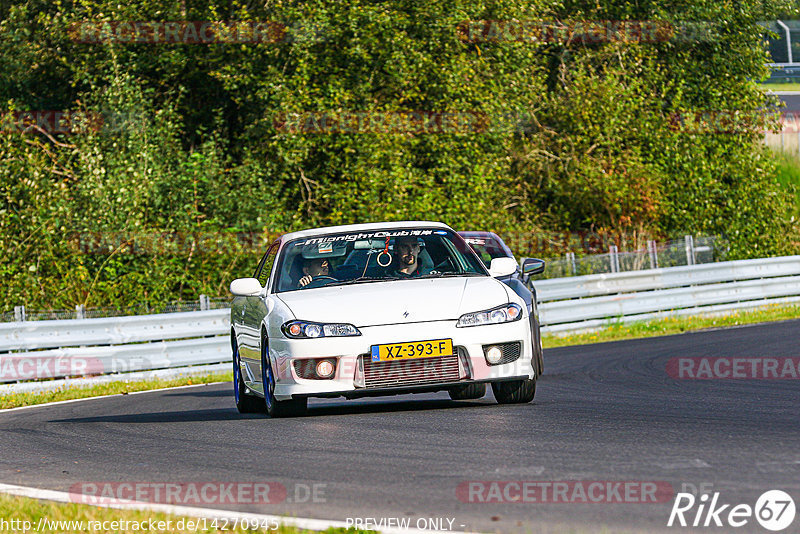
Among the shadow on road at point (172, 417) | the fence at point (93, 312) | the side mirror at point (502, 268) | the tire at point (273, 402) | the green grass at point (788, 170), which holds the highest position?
the side mirror at point (502, 268)

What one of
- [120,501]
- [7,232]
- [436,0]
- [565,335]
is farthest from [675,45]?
[120,501]

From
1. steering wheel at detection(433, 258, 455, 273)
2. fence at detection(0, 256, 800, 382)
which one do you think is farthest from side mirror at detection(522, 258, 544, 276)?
fence at detection(0, 256, 800, 382)

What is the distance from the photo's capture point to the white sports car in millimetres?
9125

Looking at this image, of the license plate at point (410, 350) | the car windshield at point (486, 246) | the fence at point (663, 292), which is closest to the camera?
the license plate at point (410, 350)

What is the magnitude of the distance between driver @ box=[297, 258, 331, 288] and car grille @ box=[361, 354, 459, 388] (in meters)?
1.36

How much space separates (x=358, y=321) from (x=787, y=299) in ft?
62.2

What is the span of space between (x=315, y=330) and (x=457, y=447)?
210cm

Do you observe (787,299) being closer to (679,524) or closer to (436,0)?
(436,0)

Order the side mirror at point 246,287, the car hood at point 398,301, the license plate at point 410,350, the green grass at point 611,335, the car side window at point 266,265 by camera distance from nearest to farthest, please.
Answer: the license plate at point 410,350 < the car hood at point 398,301 < the side mirror at point 246,287 < the car side window at point 266,265 < the green grass at point 611,335

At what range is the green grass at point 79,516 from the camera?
5441 millimetres

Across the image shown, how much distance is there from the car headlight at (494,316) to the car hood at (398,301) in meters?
0.04

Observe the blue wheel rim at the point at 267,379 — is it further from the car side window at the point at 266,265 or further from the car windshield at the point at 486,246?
the car windshield at the point at 486,246

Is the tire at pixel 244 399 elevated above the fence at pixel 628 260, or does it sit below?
above

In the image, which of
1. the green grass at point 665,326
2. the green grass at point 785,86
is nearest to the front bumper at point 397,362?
the green grass at point 665,326
